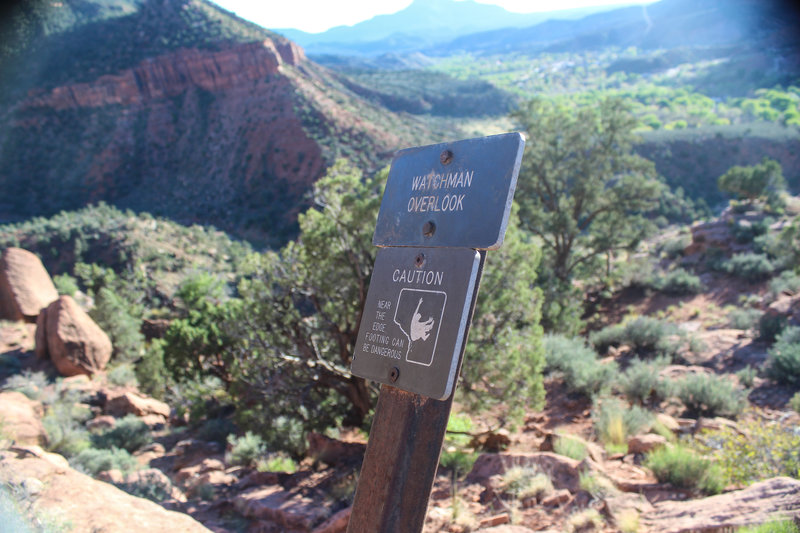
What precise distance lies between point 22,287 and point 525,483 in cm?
2194

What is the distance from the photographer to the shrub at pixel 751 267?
1504 cm

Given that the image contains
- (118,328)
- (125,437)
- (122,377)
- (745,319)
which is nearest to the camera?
(125,437)

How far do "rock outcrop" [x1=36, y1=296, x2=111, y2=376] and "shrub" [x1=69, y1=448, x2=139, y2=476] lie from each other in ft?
30.0

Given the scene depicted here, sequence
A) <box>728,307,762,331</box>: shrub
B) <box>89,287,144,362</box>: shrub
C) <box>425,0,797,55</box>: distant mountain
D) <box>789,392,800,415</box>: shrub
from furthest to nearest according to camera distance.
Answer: <box>425,0,797,55</box>: distant mountain < <box>89,287,144,362</box>: shrub < <box>728,307,762,331</box>: shrub < <box>789,392,800,415</box>: shrub

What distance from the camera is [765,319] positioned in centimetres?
1002

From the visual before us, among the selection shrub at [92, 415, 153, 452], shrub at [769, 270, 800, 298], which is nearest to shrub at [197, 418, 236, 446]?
shrub at [92, 415, 153, 452]

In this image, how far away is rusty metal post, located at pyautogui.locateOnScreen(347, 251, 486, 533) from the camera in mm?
1956

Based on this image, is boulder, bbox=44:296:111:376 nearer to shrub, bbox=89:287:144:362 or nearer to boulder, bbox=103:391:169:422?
shrub, bbox=89:287:144:362

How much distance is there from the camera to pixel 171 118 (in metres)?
48.9

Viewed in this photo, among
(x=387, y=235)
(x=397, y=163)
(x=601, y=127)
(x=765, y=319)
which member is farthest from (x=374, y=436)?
(x=601, y=127)

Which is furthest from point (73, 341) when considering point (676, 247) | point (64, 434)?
point (676, 247)

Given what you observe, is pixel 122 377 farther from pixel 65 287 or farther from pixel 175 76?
pixel 175 76

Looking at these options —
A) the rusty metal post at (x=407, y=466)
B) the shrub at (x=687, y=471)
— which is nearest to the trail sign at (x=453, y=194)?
the rusty metal post at (x=407, y=466)

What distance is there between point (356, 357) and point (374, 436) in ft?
1.14
